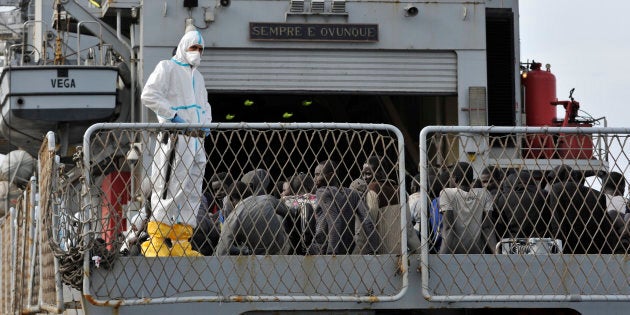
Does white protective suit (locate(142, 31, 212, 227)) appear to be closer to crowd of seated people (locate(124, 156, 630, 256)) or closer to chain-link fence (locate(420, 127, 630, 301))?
crowd of seated people (locate(124, 156, 630, 256))

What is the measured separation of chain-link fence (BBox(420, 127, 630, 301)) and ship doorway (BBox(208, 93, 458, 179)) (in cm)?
728

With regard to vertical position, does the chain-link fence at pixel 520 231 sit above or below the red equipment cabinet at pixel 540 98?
below

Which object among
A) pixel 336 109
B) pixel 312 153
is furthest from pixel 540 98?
pixel 312 153

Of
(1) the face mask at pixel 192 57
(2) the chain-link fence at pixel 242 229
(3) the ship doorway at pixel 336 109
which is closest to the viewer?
(2) the chain-link fence at pixel 242 229

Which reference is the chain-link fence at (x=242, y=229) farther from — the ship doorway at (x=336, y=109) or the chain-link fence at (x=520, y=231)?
the ship doorway at (x=336, y=109)

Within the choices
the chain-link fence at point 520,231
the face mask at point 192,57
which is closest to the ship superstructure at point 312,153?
the chain-link fence at point 520,231

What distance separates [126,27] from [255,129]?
813 centimetres

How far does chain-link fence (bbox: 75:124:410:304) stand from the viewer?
26.6 feet

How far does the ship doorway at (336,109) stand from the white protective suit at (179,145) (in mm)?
6876

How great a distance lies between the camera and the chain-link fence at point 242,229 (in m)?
8.11

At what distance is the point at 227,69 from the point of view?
1484cm

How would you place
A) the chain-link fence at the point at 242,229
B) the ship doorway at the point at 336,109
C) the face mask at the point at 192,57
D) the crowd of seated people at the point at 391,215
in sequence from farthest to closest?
the ship doorway at the point at 336,109 → the face mask at the point at 192,57 → the crowd of seated people at the point at 391,215 → the chain-link fence at the point at 242,229

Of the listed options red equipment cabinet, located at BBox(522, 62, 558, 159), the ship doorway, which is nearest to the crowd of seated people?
the ship doorway

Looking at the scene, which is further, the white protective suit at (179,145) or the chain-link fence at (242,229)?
the white protective suit at (179,145)
